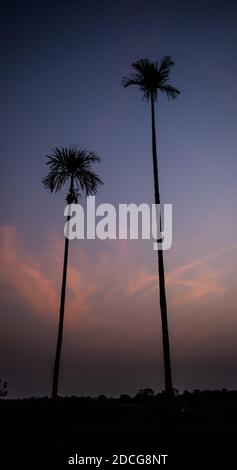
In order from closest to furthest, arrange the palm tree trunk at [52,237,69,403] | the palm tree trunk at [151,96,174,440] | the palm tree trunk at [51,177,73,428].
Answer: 1. the palm tree trunk at [151,96,174,440]
2. the palm tree trunk at [51,177,73,428]
3. the palm tree trunk at [52,237,69,403]

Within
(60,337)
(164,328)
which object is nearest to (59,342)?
(60,337)

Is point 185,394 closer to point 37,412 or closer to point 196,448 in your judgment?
point 37,412

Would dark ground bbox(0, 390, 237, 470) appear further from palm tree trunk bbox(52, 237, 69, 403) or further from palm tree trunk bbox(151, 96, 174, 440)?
palm tree trunk bbox(52, 237, 69, 403)

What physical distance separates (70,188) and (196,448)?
15.3 metres

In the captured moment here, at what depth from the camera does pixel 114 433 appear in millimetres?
36000

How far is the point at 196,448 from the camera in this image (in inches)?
839

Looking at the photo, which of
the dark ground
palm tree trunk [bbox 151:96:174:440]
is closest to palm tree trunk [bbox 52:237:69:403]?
the dark ground

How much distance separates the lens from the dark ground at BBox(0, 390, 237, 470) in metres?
19.2

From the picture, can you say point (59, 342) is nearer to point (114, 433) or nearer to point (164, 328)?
point (164, 328)

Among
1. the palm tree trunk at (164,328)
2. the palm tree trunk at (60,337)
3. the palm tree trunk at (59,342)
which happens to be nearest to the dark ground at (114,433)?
the palm tree trunk at (59,342)

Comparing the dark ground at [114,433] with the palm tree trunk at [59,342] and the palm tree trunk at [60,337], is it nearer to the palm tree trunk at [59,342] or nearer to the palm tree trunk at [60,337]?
the palm tree trunk at [59,342]

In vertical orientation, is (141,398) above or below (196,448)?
above
